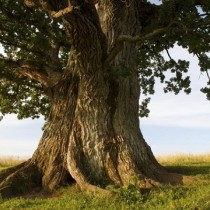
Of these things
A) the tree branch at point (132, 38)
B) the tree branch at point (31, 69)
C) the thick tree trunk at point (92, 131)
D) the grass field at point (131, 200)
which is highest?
the tree branch at point (31, 69)

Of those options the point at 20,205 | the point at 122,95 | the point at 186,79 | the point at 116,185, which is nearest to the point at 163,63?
the point at 186,79

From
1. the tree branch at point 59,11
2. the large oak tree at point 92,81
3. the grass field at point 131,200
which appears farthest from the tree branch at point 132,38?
the grass field at point 131,200

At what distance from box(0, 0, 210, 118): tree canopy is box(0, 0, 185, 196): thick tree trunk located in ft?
3.75

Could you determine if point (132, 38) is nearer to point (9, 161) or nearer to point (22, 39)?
point (22, 39)

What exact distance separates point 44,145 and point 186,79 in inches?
317

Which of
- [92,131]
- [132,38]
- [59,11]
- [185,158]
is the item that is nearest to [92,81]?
[92,131]

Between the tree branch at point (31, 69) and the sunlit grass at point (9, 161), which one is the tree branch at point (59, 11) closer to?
the tree branch at point (31, 69)

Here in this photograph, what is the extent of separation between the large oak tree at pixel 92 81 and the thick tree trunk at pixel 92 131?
0.12 feet

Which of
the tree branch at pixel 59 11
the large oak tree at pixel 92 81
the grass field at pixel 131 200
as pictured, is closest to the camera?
the tree branch at pixel 59 11

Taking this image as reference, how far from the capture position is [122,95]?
677 inches

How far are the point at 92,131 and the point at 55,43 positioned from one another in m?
5.03

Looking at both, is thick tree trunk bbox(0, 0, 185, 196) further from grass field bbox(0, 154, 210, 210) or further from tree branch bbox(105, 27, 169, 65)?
grass field bbox(0, 154, 210, 210)

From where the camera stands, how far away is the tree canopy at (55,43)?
569 inches

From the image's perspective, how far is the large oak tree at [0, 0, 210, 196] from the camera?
14.5 meters
